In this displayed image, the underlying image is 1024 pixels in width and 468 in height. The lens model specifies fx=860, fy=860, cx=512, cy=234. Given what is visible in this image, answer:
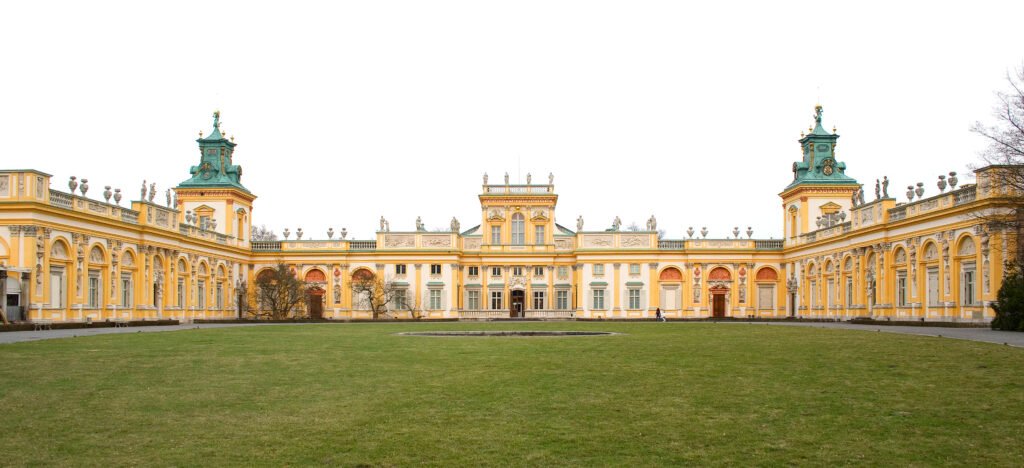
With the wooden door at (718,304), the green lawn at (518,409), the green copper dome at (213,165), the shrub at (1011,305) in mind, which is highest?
the green copper dome at (213,165)

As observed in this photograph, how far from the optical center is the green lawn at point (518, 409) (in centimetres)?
912

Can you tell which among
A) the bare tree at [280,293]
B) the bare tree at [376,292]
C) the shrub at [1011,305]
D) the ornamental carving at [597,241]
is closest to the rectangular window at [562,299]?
the ornamental carving at [597,241]

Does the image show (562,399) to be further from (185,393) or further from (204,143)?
(204,143)

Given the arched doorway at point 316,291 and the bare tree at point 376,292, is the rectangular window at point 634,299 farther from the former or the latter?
the arched doorway at point 316,291

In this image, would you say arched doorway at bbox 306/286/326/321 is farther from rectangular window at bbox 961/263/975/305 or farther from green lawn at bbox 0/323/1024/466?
green lawn at bbox 0/323/1024/466

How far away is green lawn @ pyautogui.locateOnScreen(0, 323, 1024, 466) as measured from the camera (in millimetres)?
9117

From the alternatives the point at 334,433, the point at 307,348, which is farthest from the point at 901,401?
the point at 307,348

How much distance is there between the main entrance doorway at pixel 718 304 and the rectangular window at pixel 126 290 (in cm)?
4169

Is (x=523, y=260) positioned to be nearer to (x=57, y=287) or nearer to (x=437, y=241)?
(x=437, y=241)

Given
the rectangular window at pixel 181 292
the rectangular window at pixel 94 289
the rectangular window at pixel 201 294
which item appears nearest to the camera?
the rectangular window at pixel 94 289

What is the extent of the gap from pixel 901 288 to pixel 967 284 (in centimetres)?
694

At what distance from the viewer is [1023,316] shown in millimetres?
30141

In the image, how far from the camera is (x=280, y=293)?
61875 mm

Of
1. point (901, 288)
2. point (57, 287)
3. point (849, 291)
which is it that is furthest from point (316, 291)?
point (901, 288)
